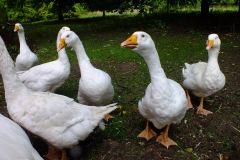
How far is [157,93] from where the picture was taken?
167 inches

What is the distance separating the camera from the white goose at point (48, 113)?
3947 millimetres

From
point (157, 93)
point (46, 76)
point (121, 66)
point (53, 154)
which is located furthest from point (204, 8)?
point (53, 154)

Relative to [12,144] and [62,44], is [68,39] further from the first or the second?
[12,144]

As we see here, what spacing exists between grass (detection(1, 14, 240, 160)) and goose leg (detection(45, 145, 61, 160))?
31 centimetres

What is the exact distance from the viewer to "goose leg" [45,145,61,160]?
14.2 feet

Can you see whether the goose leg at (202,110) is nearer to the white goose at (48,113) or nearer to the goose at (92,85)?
the goose at (92,85)

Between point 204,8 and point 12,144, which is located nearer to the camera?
point 12,144

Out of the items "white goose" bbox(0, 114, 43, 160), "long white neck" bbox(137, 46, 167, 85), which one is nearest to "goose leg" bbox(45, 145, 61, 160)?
"long white neck" bbox(137, 46, 167, 85)

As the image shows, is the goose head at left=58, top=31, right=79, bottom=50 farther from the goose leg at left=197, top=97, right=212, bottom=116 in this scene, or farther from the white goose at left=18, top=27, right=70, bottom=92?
the goose leg at left=197, top=97, right=212, bottom=116

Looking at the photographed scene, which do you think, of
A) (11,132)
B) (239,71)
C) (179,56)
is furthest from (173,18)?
(11,132)

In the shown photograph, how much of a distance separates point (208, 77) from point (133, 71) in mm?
2192

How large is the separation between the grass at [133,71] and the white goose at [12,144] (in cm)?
204

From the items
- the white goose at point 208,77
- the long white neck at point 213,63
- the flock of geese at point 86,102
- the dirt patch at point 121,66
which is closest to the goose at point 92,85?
the flock of geese at point 86,102

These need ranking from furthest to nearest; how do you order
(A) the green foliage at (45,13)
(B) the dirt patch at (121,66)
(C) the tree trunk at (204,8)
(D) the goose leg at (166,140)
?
(A) the green foliage at (45,13)
(C) the tree trunk at (204,8)
(B) the dirt patch at (121,66)
(D) the goose leg at (166,140)
